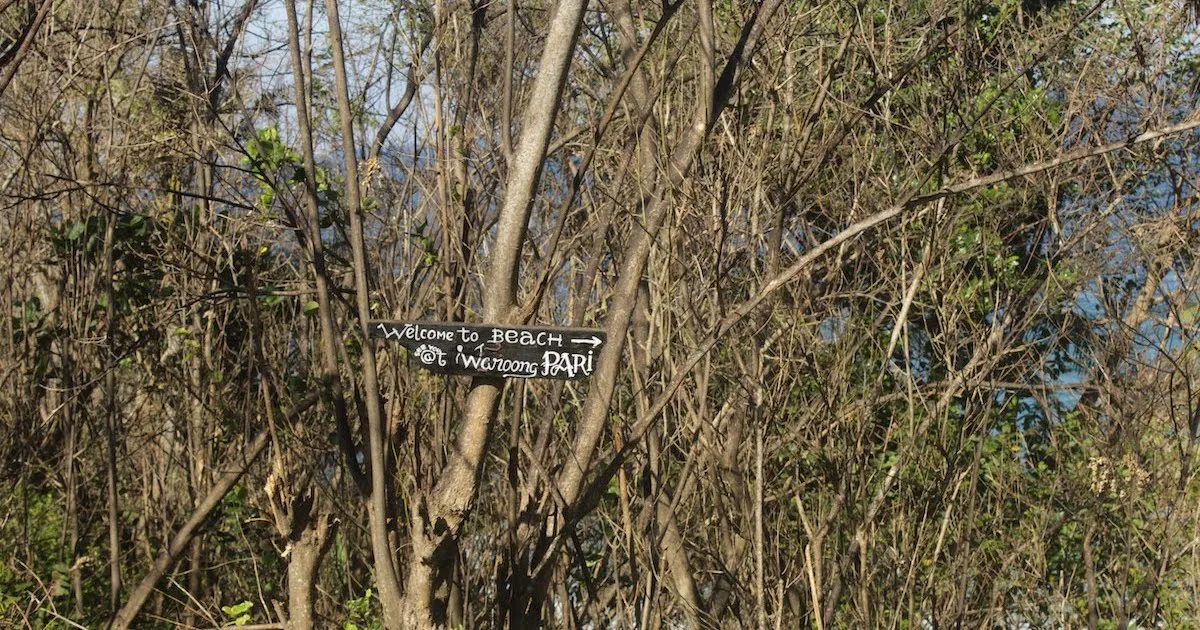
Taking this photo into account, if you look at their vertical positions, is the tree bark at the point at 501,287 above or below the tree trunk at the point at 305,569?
above

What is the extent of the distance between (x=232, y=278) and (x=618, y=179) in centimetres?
250

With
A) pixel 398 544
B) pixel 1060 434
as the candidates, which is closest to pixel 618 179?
pixel 398 544

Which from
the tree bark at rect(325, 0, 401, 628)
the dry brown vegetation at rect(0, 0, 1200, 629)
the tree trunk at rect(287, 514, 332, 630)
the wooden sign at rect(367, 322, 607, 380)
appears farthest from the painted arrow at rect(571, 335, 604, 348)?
the tree trunk at rect(287, 514, 332, 630)

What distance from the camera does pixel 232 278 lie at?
5918mm

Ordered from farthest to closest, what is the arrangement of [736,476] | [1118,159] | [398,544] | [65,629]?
[1118,159]
[65,629]
[736,476]
[398,544]

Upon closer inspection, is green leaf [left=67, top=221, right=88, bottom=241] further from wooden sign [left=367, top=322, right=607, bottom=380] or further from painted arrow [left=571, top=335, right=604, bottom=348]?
painted arrow [left=571, top=335, right=604, bottom=348]

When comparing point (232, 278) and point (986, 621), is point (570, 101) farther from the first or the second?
point (986, 621)

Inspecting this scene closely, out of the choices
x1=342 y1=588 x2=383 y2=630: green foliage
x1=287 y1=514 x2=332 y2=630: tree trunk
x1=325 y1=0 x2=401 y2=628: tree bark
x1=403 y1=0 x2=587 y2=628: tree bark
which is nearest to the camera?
x1=403 y1=0 x2=587 y2=628: tree bark

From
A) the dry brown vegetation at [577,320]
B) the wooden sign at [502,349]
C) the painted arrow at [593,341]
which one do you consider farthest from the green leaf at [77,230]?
the painted arrow at [593,341]

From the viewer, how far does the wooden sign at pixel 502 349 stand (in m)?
3.41

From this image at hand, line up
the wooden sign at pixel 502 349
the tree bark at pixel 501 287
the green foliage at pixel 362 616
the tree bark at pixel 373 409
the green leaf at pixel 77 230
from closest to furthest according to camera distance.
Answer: the wooden sign at pixel 502 349 < the tree bark at pixel 501 287 < the tree bark at pixel 373 409 < the green foliage at pixel 362 616 < the green leaf at pixel 77 230

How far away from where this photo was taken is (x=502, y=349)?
11.2 ft

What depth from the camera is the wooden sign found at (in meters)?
3.41

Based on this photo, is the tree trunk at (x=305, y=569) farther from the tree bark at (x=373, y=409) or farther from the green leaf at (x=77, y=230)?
the green leaf at (x=77, y=230)
